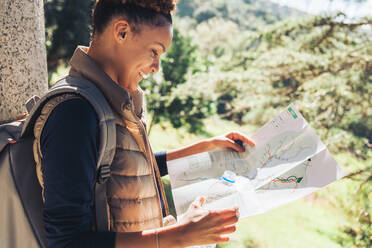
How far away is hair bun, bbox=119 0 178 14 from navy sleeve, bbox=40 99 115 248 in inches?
13.5

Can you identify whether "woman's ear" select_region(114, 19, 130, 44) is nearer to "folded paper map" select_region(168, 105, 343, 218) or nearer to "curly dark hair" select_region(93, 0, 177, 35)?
"curly dark hair" select_region(93, 0, 177, 35)

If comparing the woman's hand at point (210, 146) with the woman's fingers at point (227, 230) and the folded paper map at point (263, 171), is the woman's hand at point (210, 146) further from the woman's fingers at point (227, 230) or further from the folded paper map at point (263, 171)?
the woman's fingers at point (227, 230)

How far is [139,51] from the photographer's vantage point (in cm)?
85

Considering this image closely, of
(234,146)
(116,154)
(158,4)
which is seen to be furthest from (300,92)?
(116,154)

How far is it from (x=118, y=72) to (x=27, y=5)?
647 millimetres

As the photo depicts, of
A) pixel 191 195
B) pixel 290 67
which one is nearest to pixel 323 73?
pixel 290 67

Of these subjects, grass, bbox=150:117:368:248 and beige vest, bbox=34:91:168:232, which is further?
grass, bbox=150:117:368:248

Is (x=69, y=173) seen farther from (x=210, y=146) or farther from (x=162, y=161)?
(x=210, y=146)

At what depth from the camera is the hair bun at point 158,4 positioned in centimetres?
81

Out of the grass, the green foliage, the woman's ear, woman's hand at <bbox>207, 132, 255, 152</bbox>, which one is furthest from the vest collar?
the green foliage

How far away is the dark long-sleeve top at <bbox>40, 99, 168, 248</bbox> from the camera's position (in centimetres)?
64

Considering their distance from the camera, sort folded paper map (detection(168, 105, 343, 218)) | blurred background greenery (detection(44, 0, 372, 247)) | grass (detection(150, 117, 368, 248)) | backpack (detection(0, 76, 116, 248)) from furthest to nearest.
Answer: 1. grass (detection(150, 117, 368, 248))
2. blurred background greenery (detection(44, 0, 372, 247))
3. folded paper map (detection(168, 105, 343, 218))
4. backpack (detection(0, 76, 116, 248))

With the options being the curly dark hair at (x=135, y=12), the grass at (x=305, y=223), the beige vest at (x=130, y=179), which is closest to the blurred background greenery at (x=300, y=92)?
the grass at (x=305, y=223)

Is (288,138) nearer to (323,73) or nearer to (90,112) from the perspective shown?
(90,112)
